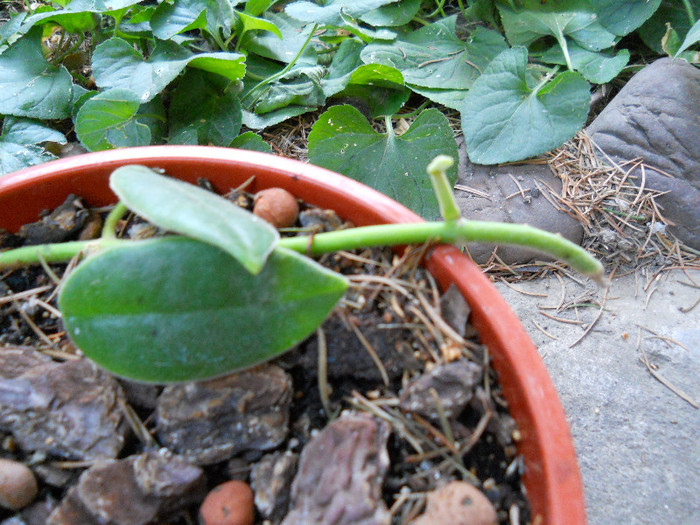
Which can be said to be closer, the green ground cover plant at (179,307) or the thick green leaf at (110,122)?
the green ground cover plant at (179,307)

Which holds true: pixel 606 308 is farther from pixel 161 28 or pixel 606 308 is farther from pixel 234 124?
pixel 161 28

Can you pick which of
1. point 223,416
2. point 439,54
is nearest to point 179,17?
point 439,54

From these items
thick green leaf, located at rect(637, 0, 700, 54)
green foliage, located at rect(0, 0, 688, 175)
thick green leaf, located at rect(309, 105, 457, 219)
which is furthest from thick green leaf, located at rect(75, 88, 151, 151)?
thick green leaf, located at rect(637, 0, 700, 54)

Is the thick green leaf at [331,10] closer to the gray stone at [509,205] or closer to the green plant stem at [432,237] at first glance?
the gray stone at [509,205]

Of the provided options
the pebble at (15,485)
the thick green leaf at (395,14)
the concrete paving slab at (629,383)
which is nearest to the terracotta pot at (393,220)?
the pebble at (15,485)

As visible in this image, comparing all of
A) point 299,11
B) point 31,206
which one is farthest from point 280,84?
point 31,206

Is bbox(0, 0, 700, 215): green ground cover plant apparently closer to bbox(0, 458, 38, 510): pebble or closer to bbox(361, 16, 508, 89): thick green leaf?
bbox(361, 16, 508, 89): thick green leaf
